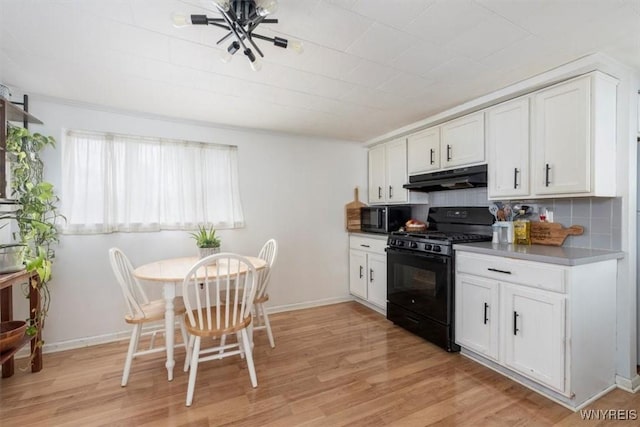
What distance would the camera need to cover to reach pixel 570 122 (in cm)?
204

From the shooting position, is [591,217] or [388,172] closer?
[591,217]

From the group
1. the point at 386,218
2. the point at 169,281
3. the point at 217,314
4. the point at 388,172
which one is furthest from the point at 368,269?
the point at 169,281

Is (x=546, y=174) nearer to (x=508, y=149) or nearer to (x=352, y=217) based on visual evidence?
(x=508, y=149)

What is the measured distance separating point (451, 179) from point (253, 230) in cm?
227

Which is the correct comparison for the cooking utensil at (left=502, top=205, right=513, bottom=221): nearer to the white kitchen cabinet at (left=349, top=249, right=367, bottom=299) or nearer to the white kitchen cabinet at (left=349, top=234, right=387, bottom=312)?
the white kitchen cabinet at (left=349, top=234, right=387, bottom=312)

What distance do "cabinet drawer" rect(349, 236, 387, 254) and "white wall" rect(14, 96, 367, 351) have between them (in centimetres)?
18

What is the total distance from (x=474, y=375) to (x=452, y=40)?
2328 millimetres

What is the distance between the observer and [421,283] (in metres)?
2.78

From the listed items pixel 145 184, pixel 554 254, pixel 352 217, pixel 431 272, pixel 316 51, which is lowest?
pixel 431 272

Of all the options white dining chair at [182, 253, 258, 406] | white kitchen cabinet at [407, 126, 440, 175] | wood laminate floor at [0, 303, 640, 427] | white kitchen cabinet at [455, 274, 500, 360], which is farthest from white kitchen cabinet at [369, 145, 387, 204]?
white dining chair at [182, 253, 258, 406]

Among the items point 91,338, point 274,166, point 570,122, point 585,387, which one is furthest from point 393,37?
point 91,338

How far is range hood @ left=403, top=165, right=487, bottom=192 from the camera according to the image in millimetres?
2664

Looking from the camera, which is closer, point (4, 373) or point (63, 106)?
point (4, 373)

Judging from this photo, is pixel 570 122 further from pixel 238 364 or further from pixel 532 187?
pixel 238 364
